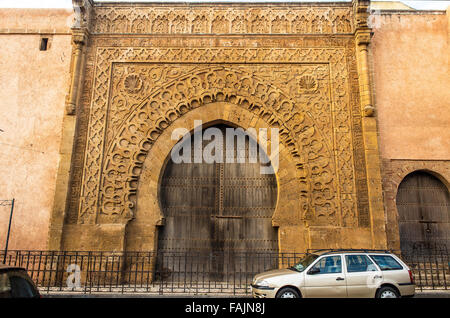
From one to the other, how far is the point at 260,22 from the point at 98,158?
648 centimetres

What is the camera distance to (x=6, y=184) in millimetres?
9477

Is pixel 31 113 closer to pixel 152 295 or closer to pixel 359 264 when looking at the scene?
pixel 152 295

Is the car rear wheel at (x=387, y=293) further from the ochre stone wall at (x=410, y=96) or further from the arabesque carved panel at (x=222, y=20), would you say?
the arabesque carved panel at (x=222, y=20)

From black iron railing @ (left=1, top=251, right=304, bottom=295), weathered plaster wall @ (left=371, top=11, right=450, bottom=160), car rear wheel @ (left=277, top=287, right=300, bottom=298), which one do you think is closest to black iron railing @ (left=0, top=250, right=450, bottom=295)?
black iron railing @ (left=1, top=251, right=304, bottom=295)

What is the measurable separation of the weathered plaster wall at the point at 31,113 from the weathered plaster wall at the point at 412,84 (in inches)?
384

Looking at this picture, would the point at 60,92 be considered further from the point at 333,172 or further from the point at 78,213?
the point at 333,172

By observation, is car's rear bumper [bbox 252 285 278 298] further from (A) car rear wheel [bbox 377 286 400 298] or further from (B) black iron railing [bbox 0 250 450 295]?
(A) car rear wheel [bbox 377 286 400 298]

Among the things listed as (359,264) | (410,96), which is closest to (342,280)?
(359,264)

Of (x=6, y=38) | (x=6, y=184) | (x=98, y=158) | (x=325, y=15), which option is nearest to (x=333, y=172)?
(x=325, y=15)

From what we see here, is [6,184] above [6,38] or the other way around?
the other way around

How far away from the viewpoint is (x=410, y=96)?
32.3ft

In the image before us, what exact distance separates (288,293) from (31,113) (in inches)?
351

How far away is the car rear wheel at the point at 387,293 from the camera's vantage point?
6.02 m

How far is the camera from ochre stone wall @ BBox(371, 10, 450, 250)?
9453 mm
